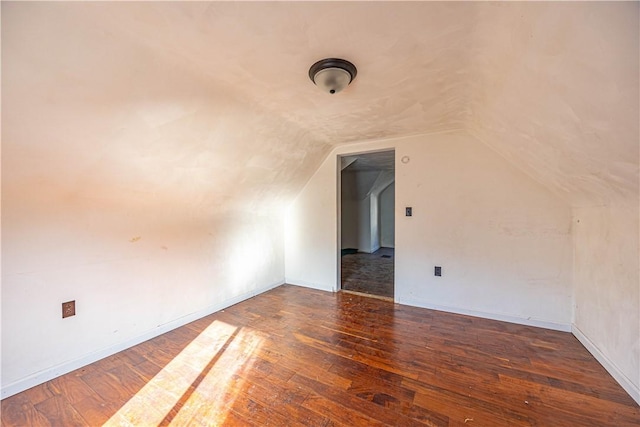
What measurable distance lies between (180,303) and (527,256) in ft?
11.2

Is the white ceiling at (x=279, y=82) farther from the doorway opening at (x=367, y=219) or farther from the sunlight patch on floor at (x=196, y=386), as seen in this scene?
the doorway opening at (x=367, y=219)

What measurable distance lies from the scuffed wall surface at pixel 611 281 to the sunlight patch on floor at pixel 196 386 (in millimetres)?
2439

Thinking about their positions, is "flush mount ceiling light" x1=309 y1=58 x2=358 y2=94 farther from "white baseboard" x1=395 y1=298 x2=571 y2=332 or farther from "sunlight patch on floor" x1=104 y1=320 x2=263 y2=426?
"white baseboard" x1=395 y1=298 x2=571 y2=332

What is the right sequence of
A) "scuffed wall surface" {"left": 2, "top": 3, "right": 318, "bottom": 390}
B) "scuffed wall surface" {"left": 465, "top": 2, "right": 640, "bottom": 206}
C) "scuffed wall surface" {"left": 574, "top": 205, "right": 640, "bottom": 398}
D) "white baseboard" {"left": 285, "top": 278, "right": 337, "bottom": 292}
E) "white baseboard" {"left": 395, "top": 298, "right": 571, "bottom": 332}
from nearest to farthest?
"scuffed wall surface" {"left": 465, "top": 2, "right": 640, "bottom": 206}
"scuffed wall surface" {"left": 2, "top": 3, "right": 318, "bottom": 390}
"scuffed wall surface" {"left": 574, "top": 205, "right": 640, "bottom": 398}
"white baseboard" {"left": 395, "top": 298, "right": 571, "bottom": 332}
"white baseboard" {"left": 285, "top": 278, "right": 337, "bottom": 292}

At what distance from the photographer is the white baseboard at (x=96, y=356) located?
154 cm

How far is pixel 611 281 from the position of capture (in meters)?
1.71

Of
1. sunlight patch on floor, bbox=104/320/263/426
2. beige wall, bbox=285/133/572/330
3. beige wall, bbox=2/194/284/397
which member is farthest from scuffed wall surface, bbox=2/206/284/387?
beige wall, bbox=285/133/572/330

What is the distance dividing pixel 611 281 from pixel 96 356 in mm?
3745

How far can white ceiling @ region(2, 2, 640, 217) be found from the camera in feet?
3.19

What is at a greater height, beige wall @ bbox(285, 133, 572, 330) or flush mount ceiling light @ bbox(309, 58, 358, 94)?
flush mount ceiling light @ bbox(309, 58, 358, 94)

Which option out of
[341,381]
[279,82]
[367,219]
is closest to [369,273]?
[367,219]

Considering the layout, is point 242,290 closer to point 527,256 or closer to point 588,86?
point 527,256

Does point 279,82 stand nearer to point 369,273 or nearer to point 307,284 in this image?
point 307,284

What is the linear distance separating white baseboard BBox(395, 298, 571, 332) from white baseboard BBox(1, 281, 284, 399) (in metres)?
2.17
